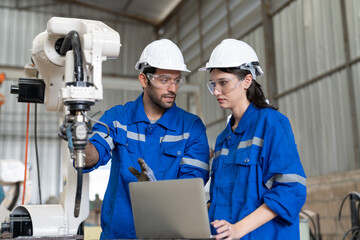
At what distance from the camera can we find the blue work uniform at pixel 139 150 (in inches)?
71.0

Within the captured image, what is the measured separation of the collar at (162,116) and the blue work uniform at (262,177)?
0.33 meters

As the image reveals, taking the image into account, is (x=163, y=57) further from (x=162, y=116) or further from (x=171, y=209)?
(x=171, y=209)

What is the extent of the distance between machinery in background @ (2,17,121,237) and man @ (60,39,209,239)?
170mm

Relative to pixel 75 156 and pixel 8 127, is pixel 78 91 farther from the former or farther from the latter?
pixel 8 127

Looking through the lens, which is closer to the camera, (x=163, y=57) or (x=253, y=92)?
(x=253, y=92)

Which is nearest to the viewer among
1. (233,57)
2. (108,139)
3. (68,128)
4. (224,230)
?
(68,128)

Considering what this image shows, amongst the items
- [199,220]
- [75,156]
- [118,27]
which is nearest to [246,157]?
[199,220]

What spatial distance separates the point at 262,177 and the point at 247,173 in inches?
2.1

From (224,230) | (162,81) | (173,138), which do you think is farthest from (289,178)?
(162,81)

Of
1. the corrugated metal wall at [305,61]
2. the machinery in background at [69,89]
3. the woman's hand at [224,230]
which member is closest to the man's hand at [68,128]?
the machinery in background at [69,89]

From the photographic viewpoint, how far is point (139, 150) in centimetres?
188

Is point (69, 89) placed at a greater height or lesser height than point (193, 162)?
greater

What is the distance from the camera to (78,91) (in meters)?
1.21

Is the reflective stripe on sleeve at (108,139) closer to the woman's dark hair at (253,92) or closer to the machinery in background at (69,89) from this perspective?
the machinery in background at (69,89)
